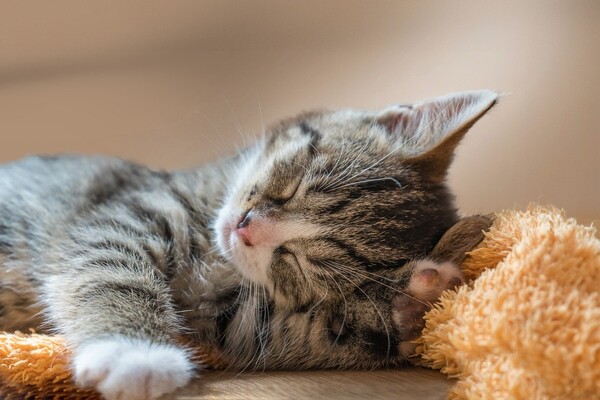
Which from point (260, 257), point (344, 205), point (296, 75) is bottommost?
point (260, 257)

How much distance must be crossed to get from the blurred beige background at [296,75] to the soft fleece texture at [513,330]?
750 millimetres

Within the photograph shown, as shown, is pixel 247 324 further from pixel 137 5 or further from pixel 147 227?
pixel 137 5

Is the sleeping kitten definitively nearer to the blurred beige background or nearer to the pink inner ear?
the pink inner ear

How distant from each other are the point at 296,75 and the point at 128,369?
138 centimetres

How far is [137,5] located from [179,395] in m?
1.54

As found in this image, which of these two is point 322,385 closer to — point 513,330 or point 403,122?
point 513,330

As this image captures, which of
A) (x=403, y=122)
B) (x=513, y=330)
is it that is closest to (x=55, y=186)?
(x=403, y=122)

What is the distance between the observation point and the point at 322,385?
1038 mm

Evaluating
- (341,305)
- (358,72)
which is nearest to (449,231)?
(341,305)

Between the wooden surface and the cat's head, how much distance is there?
18 cm

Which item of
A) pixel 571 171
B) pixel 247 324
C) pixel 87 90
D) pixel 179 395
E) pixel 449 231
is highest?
pixel 87 90

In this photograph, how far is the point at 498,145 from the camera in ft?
6.35

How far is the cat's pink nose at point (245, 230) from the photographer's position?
127 centimetres

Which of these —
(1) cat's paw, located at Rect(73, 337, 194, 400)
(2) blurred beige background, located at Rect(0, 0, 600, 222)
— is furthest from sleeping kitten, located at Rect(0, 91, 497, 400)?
(2) blurred beige background, located at Rect(0, 0, 600, 222)
